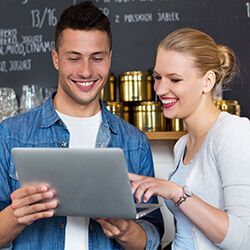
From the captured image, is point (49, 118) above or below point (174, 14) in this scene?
below

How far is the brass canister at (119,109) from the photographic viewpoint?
2.11 metres

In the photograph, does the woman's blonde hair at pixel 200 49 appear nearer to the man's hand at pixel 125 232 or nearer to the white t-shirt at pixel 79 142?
the white t-shirt at pixel 79 142

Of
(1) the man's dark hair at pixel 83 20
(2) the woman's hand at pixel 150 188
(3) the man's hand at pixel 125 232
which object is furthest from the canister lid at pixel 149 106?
(2) the woman's hand at pixel 150 188

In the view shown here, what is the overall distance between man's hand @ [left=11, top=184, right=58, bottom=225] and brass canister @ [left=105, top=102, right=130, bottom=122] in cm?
95

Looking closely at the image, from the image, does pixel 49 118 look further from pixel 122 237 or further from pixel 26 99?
pixel 26 99

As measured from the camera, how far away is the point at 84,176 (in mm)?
1089

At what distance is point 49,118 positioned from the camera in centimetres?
148

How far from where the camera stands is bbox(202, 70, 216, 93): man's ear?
4.47 ft

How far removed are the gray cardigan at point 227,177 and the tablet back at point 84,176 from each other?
224 millimetres

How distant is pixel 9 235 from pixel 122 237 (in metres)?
0.27

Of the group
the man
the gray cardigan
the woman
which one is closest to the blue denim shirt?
the man

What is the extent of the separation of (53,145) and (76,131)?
0.07 metres

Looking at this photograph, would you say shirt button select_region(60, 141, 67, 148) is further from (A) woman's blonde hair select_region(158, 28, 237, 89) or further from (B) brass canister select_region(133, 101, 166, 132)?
(B) brass canister select_region(133, 101, 166, 132)

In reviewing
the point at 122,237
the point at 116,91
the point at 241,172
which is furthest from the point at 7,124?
the point at 116,91
